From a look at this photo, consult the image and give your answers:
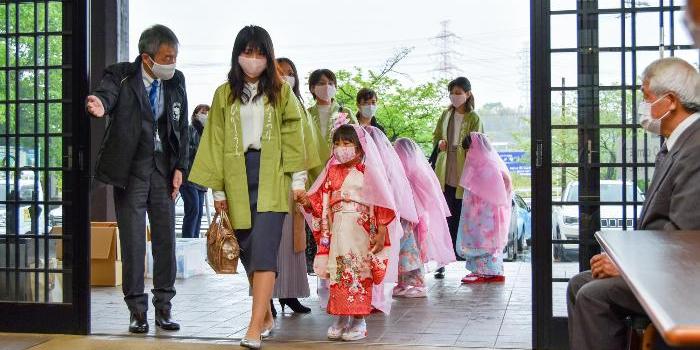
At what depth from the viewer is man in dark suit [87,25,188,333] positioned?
4973 millimetres

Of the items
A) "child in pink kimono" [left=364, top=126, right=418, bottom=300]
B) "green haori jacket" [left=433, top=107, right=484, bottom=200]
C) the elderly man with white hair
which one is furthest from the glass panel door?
"green haori jacket" [left=433, top=107, right=484, bottom=200]

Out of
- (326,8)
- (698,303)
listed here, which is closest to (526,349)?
(698,303)

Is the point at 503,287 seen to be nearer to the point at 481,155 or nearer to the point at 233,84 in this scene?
the point at 481,155

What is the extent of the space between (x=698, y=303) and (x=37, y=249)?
4351 mm

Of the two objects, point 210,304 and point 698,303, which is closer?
point 698,303

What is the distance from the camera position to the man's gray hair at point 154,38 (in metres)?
5.02

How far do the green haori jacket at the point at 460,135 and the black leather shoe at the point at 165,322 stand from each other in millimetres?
3262

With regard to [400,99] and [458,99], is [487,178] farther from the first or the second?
[400,99]

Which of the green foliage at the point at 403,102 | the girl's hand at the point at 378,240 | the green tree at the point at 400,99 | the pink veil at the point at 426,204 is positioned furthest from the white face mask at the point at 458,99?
the green foliage at the point at 403,102

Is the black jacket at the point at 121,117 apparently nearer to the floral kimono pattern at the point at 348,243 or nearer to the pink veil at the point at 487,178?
the floral kimono pattern at the point at 348,243

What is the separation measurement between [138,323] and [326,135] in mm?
1738

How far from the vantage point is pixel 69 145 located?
511cm

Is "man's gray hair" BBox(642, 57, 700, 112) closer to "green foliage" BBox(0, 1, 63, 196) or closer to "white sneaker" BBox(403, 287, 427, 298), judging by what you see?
"green foliage" BBox(0, 1, 63, 196)

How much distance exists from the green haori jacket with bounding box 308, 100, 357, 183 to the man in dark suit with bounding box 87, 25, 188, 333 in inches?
28.2
